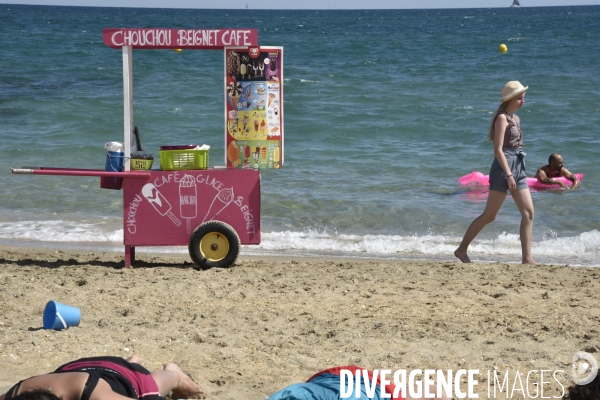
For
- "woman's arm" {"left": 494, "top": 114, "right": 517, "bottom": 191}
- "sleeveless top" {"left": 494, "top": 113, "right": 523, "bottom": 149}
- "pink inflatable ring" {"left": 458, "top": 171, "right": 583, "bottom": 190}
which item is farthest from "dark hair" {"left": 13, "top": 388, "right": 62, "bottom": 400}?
"pink inflatable ring" {"left": 458, "top": 171, "right": 583, "bottom": 190}

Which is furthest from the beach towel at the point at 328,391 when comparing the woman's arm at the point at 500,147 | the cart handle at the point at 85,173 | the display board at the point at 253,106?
the woman's arm at the point at 500,147

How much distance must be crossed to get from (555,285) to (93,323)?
10.8ft

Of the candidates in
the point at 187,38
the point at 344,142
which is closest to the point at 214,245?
the point at 187,38

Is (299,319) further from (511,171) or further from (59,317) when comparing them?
(511,171)

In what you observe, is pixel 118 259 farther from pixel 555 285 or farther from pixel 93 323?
pixel 555 285

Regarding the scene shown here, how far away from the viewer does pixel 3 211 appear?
904cm

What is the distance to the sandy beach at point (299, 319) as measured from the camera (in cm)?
406

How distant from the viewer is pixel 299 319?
15.7 feet

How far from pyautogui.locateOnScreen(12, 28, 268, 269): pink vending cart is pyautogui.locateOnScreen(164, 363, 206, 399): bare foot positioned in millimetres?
2491

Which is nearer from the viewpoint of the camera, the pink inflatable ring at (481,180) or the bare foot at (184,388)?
the bare foot at (184,388)

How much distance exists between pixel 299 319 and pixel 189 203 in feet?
5.85

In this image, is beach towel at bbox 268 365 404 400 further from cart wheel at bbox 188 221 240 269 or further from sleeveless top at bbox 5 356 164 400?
cart wheel at bbox 188 221 240 269

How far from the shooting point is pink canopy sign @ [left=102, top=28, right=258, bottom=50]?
5750 millimetres

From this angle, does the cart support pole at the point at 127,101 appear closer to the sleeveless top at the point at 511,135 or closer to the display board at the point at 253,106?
the display board at the point at 253,106
